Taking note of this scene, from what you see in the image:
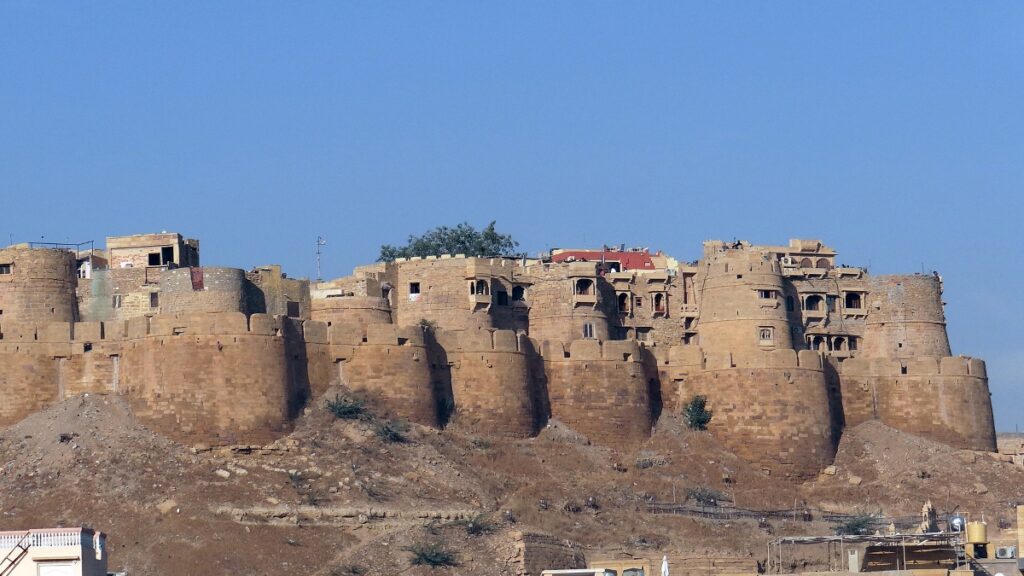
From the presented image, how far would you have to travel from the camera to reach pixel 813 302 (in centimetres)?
7750

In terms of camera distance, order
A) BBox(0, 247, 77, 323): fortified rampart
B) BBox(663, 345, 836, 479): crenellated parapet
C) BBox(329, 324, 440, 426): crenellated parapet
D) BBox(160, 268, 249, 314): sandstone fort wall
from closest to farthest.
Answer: BBox(160, 268, 249, 314): sandstone fort wall
BBox(329, 324, 440, 426): crenellated parapet
BBox(0, 247, 77, 323): fortified rampart
BBox(663, 345, 836, 479): crenellated parapet

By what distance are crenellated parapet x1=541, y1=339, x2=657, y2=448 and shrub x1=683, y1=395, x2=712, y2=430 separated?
1106mm

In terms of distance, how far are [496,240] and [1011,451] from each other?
58.5ft

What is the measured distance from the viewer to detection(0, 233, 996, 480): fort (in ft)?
221

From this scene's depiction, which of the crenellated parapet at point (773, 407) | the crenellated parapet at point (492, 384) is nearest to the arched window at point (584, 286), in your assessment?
the crenellated parapet at point (773, 407)

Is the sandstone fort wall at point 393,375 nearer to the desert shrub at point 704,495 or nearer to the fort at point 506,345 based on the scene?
the fort at point 506,345

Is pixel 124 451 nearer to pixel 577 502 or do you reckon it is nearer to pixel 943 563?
pixel 577 502

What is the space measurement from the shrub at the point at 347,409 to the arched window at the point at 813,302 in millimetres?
15403

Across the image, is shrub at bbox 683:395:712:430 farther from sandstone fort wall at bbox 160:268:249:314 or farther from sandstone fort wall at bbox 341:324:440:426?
sandstone fort wall at bbox 160:268:249:314

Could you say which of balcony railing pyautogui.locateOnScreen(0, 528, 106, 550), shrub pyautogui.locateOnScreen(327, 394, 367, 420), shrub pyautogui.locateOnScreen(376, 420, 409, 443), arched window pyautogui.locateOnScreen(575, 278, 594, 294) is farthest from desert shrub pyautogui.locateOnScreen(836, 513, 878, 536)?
balcony railing pyautogui.locateOnScreen(0, 528, 106, 550)

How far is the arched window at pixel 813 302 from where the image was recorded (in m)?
77.4

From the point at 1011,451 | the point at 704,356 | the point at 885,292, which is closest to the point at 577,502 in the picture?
the point at 704,356

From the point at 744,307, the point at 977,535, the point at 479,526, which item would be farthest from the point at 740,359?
the point at 977,535

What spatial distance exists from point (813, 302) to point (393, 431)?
15512 mm
